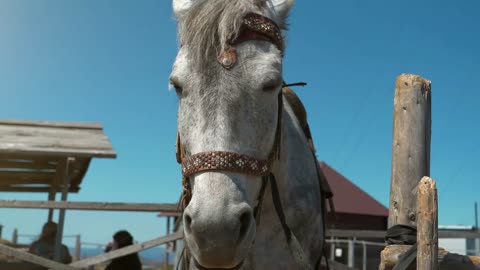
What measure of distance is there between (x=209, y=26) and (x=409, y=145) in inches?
49.7

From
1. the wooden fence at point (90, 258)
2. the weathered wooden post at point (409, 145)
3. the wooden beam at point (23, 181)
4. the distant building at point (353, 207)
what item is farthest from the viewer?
the distant building at point (353, 207)

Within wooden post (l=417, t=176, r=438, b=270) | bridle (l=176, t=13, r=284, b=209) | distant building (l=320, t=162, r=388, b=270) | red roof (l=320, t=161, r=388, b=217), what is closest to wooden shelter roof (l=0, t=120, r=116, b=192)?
bridle (l=176, t=13, r=284, b=209)

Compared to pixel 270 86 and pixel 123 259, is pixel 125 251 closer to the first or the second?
pixel 123 259

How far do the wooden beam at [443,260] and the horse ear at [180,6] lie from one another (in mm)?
1762

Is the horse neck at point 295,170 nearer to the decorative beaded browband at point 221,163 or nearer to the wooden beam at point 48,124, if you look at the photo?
the decorative beaded browband at point 221,163

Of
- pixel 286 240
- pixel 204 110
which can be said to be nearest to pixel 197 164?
pixel 204 110

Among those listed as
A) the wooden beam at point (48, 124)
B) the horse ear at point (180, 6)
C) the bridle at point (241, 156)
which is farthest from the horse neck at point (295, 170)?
the wooden beam at point (48, 124)

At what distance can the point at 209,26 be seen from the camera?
2482mm

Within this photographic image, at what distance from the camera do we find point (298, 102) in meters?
4.02

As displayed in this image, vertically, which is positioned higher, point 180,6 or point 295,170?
point 180,6

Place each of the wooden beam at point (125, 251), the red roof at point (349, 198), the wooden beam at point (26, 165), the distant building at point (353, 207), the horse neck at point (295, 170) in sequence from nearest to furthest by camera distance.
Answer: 1. the horse neck at point (295, 170)
2. the wooden beam at point (125, 251)
3. the wooden beam at point (26, 165)
4. the distant building at point (353, 207)
5. the red roof at point (349, 198)

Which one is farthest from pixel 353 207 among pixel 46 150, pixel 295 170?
pixel 295 170

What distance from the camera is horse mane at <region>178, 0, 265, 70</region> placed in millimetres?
2420

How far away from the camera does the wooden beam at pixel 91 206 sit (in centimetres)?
528
